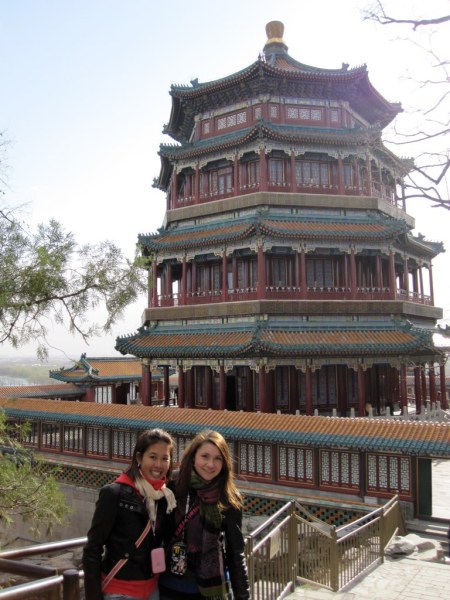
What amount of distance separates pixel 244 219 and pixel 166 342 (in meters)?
6.00

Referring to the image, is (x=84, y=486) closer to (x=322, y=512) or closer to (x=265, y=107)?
(x=322, y=512)

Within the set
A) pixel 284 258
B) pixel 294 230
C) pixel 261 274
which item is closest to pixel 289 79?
pixel 294 230

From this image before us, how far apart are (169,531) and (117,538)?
0.35 meters

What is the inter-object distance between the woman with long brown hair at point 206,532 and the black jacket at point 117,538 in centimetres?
16

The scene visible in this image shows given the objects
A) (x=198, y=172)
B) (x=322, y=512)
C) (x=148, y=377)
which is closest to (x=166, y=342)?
(x=148, y=377)

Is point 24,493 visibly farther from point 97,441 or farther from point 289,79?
point 289,79

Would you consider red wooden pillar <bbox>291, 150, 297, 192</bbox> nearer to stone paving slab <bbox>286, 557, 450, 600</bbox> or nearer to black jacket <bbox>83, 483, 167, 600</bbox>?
stone paving slab <bbox>286, 557, 450, 600</bbox>

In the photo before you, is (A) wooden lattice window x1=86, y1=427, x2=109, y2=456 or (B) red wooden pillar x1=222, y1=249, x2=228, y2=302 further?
(B) red wooden pillar x1=222, y1=249, x2=228, y2=302

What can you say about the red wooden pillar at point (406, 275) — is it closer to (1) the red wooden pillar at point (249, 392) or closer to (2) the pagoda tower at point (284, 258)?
(2) the pagoda tower at point (284, 258)

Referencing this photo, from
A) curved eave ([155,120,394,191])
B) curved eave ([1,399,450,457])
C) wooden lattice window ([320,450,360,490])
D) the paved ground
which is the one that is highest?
curved eave ([155,120,394,191])

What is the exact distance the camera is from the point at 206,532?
11.2 feet

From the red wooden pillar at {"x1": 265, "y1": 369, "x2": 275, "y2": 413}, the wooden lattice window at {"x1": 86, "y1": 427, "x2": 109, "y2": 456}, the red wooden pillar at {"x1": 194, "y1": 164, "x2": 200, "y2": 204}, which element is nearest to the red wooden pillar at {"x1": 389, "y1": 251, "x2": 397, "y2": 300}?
the red wooden pillar at {"x1": 265, "y1": 369, "x2": 275, "y2": 413}

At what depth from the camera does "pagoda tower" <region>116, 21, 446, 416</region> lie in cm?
1989

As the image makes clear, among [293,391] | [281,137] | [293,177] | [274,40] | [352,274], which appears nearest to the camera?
[352,274]
